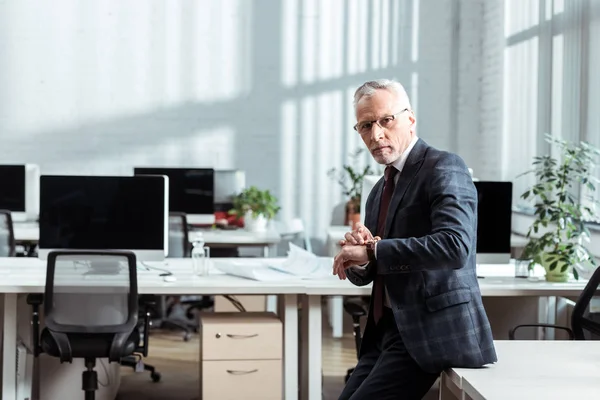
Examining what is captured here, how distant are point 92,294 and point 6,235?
2.00 meters

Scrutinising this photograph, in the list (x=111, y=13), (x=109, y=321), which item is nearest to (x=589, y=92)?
(x=109, y=321)

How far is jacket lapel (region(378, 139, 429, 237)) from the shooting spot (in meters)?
2.40

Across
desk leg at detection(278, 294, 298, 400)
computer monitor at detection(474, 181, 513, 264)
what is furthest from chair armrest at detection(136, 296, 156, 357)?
computer monitor at detection(474, 181, 513, 264)

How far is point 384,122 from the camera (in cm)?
242

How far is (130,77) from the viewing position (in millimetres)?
7773

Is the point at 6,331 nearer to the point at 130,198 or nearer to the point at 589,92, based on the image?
the point at 130,198

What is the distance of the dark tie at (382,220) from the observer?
98.1 inches

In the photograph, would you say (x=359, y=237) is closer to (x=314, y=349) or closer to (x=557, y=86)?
(x=314, y=349)

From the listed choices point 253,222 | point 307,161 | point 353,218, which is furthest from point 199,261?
point 307,161

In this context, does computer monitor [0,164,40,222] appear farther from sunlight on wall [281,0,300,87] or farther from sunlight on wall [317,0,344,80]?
sunlight on wall [317,0,344,80]

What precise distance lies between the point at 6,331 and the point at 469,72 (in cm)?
526

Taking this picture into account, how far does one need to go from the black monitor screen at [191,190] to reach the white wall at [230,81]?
50.3 inches

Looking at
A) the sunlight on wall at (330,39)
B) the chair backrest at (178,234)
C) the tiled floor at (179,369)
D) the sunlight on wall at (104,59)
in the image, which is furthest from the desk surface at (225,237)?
the sunlight on wall at (330,39)

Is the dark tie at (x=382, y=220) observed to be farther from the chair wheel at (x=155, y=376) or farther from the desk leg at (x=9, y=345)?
the chair wheel at (x=155, y=376)
